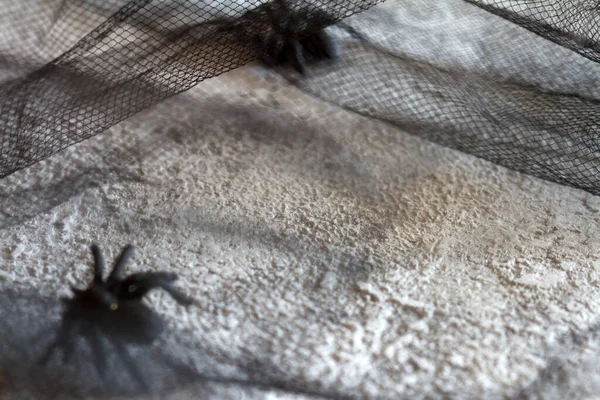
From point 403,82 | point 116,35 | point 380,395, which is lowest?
point 380,395

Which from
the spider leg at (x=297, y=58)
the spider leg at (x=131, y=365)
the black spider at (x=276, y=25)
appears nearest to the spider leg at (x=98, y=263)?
the spider leg at (x=131, y=365)

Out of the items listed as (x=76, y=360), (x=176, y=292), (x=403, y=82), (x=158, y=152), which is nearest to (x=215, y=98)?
(x=158, y=152)

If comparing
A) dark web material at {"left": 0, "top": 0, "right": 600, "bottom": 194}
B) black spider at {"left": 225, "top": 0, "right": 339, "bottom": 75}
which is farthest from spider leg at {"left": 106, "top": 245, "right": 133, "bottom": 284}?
black spider at {"left": 225, "top": 0, "right": 339, "bottom": 75}

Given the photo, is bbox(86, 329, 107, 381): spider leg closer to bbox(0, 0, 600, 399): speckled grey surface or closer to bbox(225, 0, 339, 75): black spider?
bbox(0, 0, 600, 399): speckled grey surface

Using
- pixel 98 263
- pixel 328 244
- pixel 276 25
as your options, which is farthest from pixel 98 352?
pixel 276 25

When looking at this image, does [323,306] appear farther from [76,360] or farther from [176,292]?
[76,360]

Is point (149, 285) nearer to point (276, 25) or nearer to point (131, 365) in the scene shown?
point (131, 365)

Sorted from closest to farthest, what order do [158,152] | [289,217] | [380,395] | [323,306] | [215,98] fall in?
1. [380,395]
2. [323,306]
3. [289,217]
4. [158,152]
5. [215,98]
